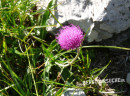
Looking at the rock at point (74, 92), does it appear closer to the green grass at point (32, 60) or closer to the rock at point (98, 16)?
the green grass at point (32, 60)

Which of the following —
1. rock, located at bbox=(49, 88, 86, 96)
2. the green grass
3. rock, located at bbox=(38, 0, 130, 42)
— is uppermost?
rock, located at bbox=(38, 0, 130, 42)

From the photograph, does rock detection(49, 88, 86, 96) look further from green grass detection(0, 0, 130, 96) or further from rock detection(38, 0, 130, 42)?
rock detection(38, 0, 130, 42)

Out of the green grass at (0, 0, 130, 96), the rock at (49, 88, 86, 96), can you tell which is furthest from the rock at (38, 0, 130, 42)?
the rock at (49, 88, 86, 96)

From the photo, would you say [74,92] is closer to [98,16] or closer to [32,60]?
[32,60]

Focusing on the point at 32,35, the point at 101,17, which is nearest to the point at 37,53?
the point at 32,35

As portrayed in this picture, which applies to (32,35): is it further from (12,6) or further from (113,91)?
(113,91)
